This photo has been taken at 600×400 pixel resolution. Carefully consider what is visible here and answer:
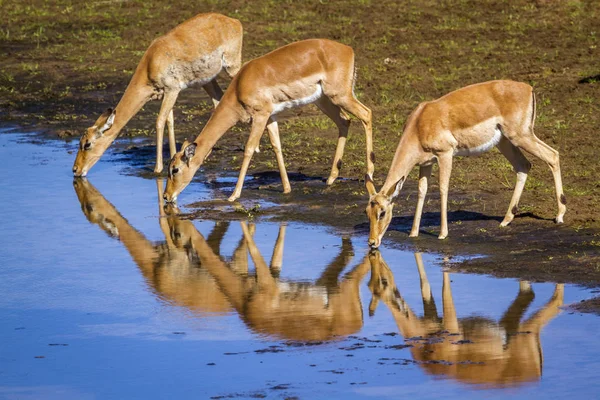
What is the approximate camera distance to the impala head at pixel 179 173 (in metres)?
12.9

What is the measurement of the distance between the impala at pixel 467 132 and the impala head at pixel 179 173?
9.54 feet

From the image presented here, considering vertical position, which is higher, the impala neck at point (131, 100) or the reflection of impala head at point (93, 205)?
the impala neck at point (131, 100)

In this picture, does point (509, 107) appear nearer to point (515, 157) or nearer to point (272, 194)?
point (515, 157)

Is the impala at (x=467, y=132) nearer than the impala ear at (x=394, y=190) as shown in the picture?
No

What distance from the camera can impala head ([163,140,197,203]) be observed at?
1291cm

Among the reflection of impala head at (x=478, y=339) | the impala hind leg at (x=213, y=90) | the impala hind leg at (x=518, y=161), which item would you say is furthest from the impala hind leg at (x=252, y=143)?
the reflection of impala head at (x=478, y=339)

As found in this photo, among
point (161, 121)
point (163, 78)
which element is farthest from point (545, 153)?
point (163, 78)

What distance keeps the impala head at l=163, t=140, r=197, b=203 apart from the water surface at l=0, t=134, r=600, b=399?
631 mm

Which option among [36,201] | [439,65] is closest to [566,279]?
[36,201]

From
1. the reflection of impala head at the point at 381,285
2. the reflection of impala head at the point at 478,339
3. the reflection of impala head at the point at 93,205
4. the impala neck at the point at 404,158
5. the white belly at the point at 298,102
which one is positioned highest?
the white belly at the point at 298,102

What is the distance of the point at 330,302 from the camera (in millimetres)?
9031

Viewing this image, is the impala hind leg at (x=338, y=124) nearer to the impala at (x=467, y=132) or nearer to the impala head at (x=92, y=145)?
the impala at (x=467, y=132)

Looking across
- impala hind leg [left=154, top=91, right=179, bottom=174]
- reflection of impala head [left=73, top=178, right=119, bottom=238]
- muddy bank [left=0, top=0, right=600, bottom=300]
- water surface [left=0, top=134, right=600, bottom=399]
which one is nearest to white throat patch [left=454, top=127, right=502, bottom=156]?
muddy bank [left=0, top=0, right=600, bottom=300]

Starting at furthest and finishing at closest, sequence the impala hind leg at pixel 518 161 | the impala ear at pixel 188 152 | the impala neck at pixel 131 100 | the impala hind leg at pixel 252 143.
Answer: the impala neck at pixel 131 100, the impala ear at pixel 188 152, the impala hind leg at pixel 252 143, the impala hind leg at pixel 518 161
